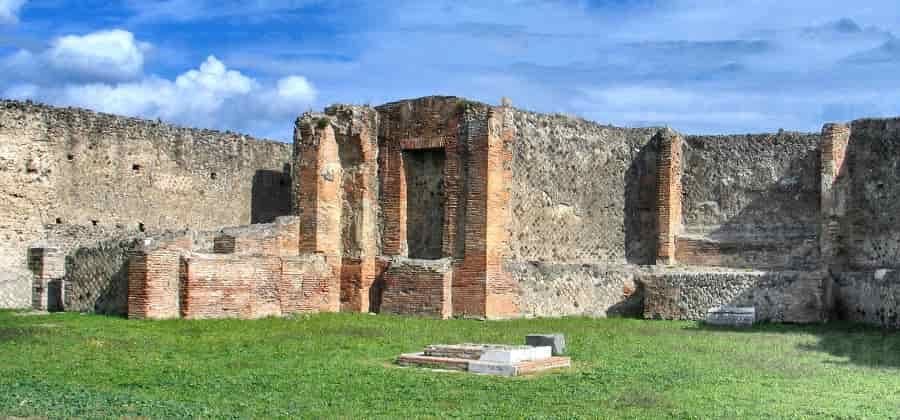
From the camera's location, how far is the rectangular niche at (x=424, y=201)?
18859 mm

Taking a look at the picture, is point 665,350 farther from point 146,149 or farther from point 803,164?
point 146,149

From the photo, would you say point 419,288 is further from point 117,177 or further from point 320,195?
point 117,177

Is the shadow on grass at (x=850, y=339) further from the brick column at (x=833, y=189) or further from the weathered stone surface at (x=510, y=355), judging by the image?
the weathered stone surface at (x=510, y=355)

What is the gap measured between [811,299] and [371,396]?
38.5 feet

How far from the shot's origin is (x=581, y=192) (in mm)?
20609

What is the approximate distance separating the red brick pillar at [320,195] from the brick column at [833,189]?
9248 mm

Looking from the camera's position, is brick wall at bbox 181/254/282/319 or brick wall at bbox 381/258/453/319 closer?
brick wall at bbox 181/254/282/319

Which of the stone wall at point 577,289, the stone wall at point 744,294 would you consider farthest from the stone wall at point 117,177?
the stone wall at point 744,294

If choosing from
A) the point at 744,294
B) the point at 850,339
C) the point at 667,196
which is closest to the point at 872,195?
the point at 744,294

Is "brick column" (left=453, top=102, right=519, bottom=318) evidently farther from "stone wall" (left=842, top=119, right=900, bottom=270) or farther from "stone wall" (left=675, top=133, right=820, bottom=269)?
"stone wall" (left=842, top=119, right=900, bottom=270)

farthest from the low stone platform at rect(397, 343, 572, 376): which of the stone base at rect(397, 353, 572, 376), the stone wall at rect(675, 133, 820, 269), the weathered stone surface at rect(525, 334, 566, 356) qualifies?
the stone wall at rect(675, 133, 820, 269)

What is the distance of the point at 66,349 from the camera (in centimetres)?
1159

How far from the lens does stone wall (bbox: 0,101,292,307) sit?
18312 millimetres

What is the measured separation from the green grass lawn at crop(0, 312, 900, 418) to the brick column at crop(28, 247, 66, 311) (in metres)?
1.20
